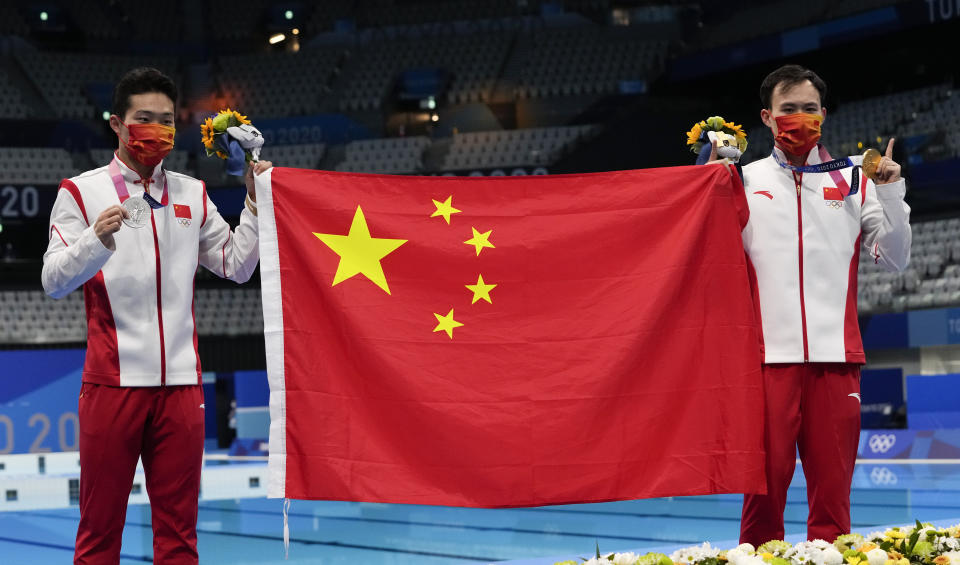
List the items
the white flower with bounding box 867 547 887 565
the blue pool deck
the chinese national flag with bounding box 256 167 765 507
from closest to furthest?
the white flower with bounding box 867 547 887 565, the chinese national flag with bounding box 256 167 765 507, the blue pool deck

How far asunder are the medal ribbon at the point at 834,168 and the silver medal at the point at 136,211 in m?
2.03

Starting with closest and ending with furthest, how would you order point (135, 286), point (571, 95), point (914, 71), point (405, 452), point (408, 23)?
point (135, 286) → point (405, 452) → point (914, 71) → point (571, 95) → point (408, 23)

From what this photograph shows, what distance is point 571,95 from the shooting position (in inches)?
936

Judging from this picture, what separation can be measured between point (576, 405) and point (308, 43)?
23813mm

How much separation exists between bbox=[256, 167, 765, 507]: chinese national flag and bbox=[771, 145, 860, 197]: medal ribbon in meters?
0.20

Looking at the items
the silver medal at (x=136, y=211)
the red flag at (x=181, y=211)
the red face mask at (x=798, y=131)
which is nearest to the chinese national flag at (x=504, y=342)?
the red face mask at (x=798, y=131)

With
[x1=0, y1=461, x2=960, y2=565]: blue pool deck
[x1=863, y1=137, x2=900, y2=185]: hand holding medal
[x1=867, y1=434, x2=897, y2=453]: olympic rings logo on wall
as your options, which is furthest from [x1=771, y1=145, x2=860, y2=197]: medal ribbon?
[x1=867, y1=434, x2=897, y2=453]: olympic rings logo on wall

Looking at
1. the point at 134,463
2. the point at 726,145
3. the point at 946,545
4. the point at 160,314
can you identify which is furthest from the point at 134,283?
the point at 946,545

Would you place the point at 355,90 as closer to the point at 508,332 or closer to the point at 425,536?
the point at 425,536

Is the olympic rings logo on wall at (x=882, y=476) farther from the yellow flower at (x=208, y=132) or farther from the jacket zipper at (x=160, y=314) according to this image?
the jacket zipper at (x=160, y=314)

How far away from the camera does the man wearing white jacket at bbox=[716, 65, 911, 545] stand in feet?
11.5

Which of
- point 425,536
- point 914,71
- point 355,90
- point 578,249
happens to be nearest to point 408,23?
point 355,90

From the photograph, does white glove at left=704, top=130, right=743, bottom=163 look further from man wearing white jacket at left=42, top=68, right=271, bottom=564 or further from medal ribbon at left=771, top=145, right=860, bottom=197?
man wearing white jacket at left=42, top=68, right=271, bottom=564

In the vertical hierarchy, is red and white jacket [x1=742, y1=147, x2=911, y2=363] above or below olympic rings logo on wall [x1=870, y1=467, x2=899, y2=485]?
above
